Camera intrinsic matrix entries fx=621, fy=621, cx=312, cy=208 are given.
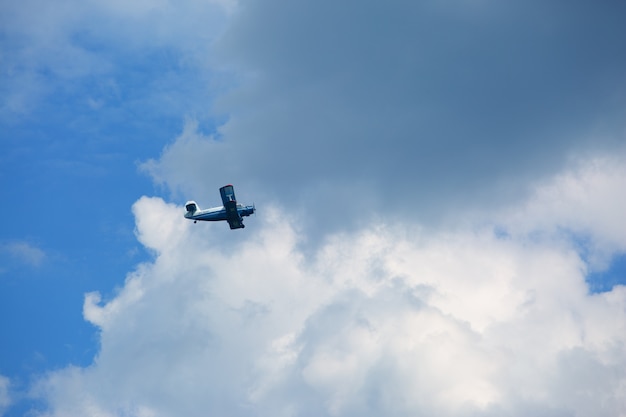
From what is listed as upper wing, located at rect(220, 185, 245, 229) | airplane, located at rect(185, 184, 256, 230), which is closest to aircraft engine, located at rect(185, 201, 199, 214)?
airplane, located at rect(185, 184, 256, 230)

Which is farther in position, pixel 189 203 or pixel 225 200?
pixel 189 203

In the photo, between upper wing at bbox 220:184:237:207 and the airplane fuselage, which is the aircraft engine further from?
upper wing at bbox 220:184:237:207

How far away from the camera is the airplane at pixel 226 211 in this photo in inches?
4323

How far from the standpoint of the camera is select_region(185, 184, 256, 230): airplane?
110 metres

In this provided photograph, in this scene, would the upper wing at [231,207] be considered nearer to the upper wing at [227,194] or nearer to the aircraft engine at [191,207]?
the upper wing at [227,194]

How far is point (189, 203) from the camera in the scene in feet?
388

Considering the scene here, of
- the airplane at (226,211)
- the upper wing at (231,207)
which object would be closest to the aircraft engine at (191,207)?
the airplane at (226,211)

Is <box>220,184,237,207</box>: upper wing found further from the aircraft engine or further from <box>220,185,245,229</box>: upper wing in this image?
the aircraft engine

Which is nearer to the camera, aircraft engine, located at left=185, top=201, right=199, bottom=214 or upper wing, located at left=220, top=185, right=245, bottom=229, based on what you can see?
upper wing, located at left=220, top=185, right=245, bottom=229

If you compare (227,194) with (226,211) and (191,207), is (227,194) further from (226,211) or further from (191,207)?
(191,207)

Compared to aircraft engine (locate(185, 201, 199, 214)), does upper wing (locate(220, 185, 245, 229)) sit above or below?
below

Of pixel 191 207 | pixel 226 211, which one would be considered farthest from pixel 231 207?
pixel 191 207

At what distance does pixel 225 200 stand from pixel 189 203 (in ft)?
37.6

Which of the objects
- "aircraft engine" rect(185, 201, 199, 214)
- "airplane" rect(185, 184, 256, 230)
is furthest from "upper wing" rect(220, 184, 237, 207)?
"aircraft engine" rect(185, 201, 199, 214)
